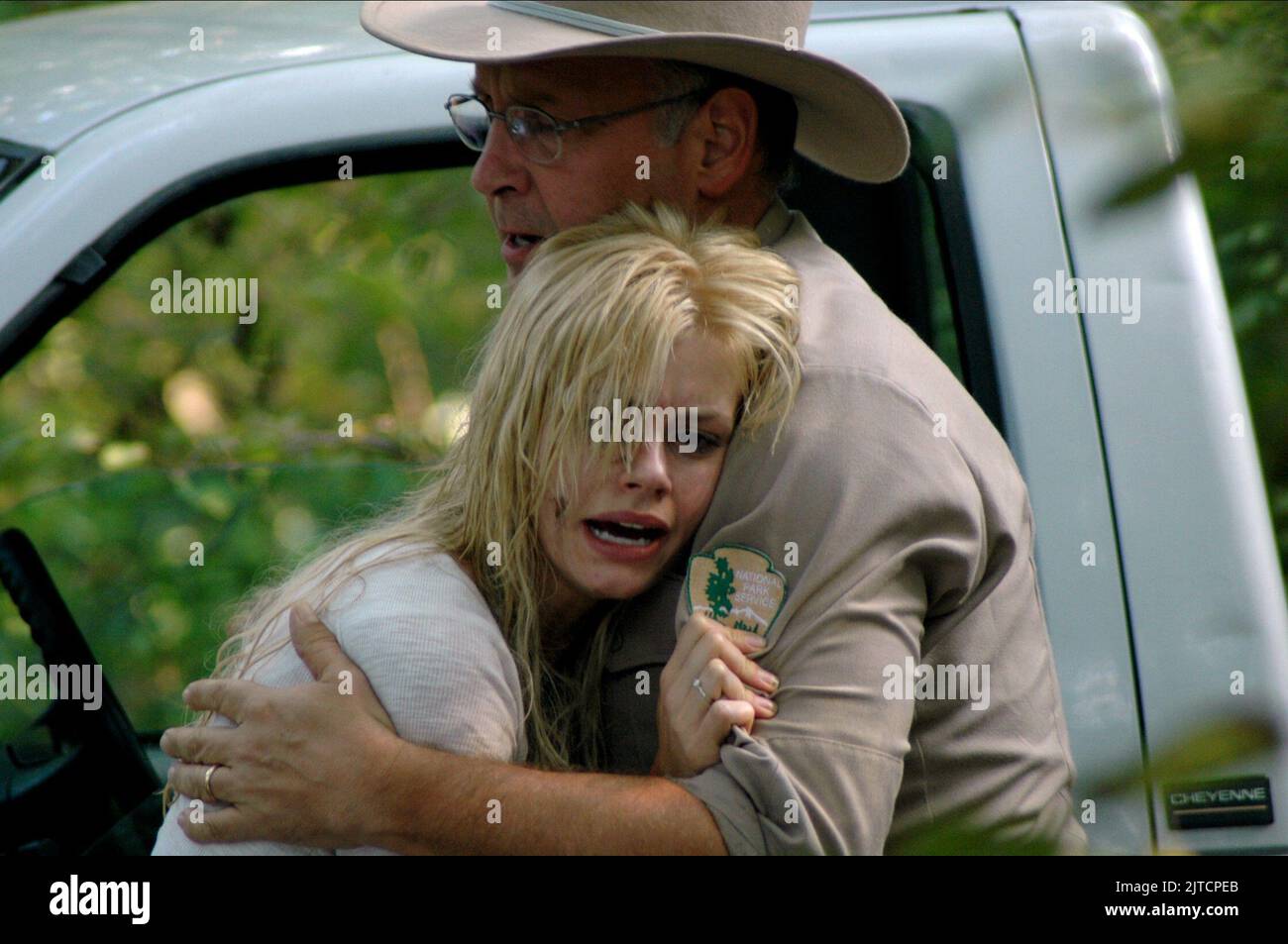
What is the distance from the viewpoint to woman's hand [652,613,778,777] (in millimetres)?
1482

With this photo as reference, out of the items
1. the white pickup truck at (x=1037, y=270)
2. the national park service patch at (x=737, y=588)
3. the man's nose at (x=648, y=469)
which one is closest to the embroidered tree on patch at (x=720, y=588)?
the national park service patch at (x=737, y=588)

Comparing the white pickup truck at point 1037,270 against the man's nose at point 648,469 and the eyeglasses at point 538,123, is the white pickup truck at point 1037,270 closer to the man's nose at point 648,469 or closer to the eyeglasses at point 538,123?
the eyeglasses at point 538,123

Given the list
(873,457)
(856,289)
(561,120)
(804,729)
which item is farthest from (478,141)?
(804,729)

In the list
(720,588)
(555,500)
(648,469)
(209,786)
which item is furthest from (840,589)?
(209,786)

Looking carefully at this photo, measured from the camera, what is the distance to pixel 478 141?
2.01 m

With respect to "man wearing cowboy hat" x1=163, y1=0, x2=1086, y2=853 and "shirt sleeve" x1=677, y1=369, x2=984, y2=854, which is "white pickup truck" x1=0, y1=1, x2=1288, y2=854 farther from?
"shirt sleeve" x1=677, y1=369, x2=984, y2=854

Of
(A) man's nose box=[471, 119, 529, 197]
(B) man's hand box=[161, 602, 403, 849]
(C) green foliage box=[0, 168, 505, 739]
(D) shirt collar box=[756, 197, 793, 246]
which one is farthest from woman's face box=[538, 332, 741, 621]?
(C) green foliage box=[0, 168, 505, 739]

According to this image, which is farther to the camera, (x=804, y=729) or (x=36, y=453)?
(x=36, y=453)

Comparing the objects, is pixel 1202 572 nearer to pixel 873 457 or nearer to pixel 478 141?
pixel 873 457

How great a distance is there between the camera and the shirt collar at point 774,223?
1962mm

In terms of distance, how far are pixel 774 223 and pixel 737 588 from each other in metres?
0.62
